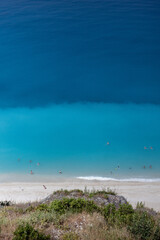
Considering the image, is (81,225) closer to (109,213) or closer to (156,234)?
(109,213)

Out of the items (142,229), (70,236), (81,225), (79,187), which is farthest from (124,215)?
(79,187)

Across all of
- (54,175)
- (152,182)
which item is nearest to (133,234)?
(152,182)

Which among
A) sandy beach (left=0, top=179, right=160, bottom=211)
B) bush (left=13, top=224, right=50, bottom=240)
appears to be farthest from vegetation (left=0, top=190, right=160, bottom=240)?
sandy beach (left=0, top=179, right=160, bottom=211)

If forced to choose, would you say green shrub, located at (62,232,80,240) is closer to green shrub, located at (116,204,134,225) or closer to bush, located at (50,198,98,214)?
green shrub, located at (116,204,134,225)

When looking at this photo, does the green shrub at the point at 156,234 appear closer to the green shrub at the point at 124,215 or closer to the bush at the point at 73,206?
the green shrub at the point at 124,215

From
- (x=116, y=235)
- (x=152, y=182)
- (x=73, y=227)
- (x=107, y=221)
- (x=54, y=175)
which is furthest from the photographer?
(x=54, y=175)

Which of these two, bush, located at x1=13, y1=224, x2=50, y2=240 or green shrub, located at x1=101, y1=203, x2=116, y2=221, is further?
green shrub, located at x1=101, y1=203, x2=116, y2=221

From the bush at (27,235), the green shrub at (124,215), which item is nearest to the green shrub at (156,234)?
the green shrub at (124,215)

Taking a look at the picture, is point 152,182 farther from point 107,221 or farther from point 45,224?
point 45,224
